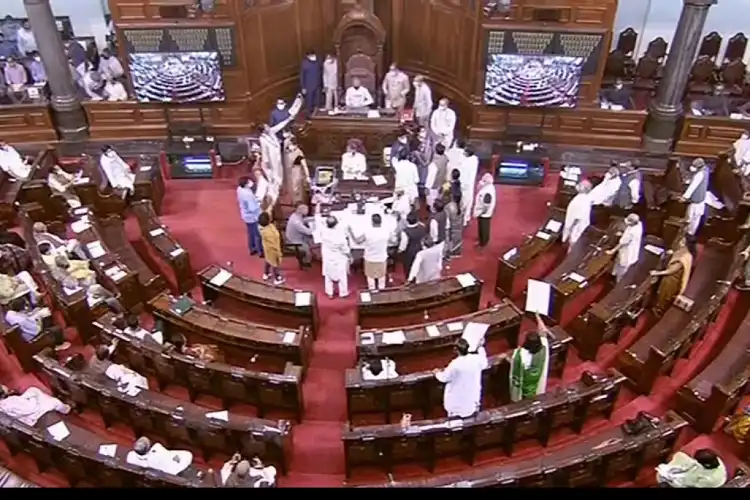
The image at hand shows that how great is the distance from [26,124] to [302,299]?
24.2 ft

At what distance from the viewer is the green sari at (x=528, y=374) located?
8.21 meters

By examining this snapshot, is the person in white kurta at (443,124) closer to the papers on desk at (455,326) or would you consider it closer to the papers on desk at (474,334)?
the papers on desk at (455,326)

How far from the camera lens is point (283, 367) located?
952 cm

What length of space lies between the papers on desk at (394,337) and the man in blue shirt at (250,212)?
2903mm

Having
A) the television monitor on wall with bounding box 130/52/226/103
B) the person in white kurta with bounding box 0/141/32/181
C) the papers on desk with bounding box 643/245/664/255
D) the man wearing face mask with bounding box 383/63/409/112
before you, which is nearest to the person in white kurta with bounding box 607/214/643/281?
the papers on desk with bounding box 643/245/664/255

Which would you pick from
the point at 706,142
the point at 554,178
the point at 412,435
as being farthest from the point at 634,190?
the point at 412,435

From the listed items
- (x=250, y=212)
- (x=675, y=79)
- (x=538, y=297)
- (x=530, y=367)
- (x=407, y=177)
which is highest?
(x=675, y=79)

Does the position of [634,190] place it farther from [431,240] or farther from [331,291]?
[331,291]

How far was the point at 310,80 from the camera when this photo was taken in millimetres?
14164

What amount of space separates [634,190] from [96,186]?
815 cm

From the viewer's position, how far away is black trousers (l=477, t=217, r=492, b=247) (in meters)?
11.5

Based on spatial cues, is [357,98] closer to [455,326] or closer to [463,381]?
[455,326]

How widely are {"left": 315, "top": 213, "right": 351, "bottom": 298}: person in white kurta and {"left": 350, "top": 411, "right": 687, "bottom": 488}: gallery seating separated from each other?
126 inches

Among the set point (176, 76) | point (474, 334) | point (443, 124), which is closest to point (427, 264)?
point (474, 334)
